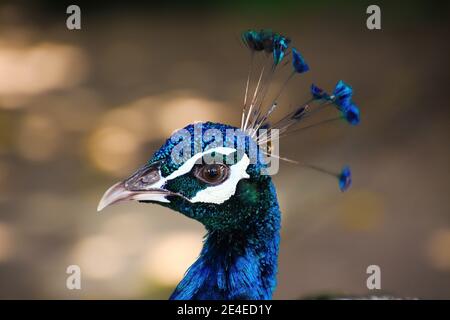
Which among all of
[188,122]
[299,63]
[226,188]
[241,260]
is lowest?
[241,260]

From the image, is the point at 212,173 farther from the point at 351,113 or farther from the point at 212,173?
the point at 351,113

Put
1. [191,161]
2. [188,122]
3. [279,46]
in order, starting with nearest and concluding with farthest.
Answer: [191,161] → [279,46] → [188,122]

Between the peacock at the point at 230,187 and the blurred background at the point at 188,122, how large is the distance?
80 centimetres

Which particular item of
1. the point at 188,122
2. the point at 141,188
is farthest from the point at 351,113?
the point at 188,122

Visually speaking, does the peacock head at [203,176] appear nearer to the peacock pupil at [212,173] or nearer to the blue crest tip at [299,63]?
the peacock pupil at [212,173]

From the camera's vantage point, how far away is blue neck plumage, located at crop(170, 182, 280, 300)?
58.7 inches

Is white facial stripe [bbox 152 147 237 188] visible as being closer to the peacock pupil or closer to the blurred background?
Result: the peacock pupil

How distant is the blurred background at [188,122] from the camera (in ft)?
9.14

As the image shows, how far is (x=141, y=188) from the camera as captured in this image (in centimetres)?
142

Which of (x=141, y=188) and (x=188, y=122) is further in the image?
(x=188, y=122)

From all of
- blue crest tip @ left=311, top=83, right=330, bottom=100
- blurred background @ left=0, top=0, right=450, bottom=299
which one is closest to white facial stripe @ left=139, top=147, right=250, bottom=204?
blue crest tip @ left=311, top=83, right=330, bottom=100

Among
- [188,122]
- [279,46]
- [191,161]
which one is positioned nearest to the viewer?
[191,161]

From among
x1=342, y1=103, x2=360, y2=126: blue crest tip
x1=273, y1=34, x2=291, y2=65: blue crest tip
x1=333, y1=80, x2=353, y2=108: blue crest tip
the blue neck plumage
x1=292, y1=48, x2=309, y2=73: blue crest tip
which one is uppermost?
x1=273, y1=34, x2=291, y2=65: blue crest tip

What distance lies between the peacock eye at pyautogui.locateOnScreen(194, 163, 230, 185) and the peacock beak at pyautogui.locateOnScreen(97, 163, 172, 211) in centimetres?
8
